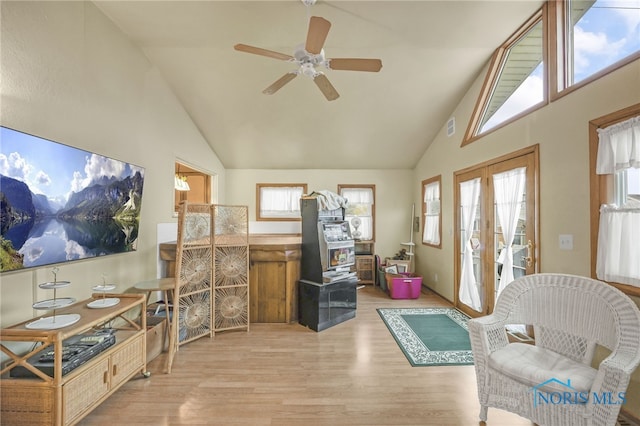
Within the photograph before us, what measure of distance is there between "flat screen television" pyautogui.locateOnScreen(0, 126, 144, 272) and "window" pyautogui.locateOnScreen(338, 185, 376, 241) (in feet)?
14.1

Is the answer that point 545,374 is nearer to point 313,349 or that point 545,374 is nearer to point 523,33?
point 313,349

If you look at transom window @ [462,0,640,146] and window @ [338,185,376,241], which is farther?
window @ [338,185,376,241]

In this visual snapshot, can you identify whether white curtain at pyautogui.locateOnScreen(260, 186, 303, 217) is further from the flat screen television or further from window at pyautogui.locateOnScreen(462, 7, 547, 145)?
window at pyautogui.locateOnScreen(462, 7, 547, 145)

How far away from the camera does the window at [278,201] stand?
20.5 feet

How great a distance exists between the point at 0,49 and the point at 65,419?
8.01 feet

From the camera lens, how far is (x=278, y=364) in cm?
275

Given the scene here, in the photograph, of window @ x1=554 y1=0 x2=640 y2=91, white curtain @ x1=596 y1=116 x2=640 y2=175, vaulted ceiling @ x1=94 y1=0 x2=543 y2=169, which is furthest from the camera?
vaulted ceiling @ x1=94 y1=0 x2=543 y2=169

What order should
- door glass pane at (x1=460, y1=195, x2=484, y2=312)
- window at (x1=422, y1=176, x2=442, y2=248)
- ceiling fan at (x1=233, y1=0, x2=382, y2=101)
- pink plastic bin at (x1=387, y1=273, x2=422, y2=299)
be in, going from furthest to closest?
window at (x1=422, y1=176, x2=442, y2=248) → pink plastic bin at (x1=387, y1=273, x2=422, y2=299) → door glass pane at (x1=460, y1=195, x2=484, y2=312) → ceiling fan at (x1=233, y1=0, x2=382, y2=101)

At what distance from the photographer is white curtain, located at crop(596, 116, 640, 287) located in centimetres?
196

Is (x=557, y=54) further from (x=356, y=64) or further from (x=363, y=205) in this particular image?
(x=363, y=205)

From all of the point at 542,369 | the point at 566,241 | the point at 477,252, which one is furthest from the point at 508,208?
the point at 542,369

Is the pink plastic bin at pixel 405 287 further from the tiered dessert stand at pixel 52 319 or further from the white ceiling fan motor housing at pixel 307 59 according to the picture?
the tiered dessert stand at pixel 52 319

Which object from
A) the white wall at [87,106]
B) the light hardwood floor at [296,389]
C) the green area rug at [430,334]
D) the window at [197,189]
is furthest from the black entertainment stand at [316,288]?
the window at [197,189]

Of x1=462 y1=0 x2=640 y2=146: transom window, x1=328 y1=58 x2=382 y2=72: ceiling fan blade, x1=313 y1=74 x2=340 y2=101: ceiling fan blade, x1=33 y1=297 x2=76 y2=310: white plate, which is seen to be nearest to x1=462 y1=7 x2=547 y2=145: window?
x1=462 y1=0 x2=640 y2=146: transom window
